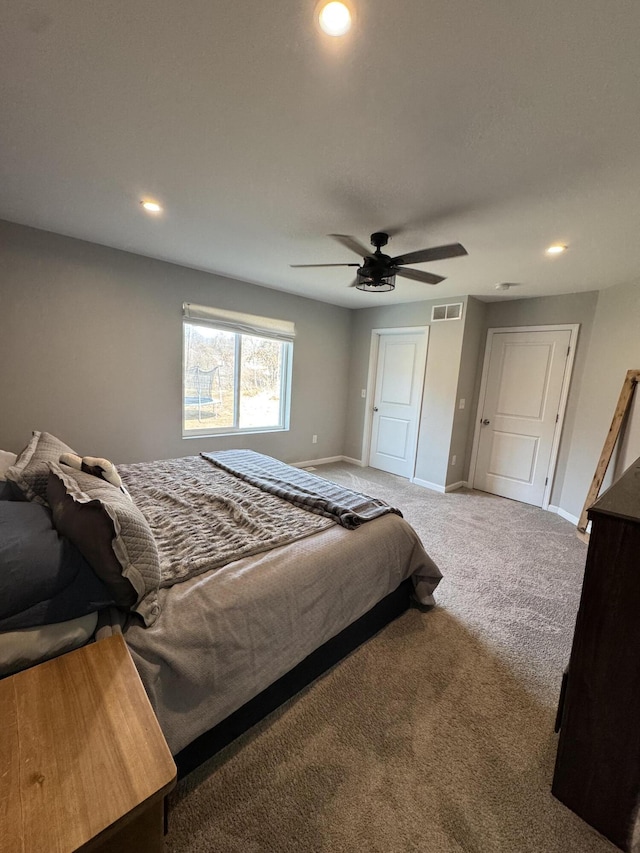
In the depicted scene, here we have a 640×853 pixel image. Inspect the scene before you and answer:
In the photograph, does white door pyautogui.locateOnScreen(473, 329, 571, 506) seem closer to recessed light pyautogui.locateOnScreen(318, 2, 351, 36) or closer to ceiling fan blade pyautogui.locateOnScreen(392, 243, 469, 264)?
ceiling fan blade pyautogui.locateOnScreen(392, 243, 469, 264)

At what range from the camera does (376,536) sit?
182cm

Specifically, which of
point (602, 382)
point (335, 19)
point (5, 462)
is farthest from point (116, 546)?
point (602, 382)

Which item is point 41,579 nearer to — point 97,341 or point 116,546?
point 116,546

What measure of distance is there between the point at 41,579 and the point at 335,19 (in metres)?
1.84

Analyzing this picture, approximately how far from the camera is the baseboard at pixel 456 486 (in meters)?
4.41

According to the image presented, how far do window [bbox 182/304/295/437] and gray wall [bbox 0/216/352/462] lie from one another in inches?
5.8

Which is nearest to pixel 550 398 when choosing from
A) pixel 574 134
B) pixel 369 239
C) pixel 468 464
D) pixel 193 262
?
pixel 468 464

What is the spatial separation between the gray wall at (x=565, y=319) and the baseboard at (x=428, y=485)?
3.88ft

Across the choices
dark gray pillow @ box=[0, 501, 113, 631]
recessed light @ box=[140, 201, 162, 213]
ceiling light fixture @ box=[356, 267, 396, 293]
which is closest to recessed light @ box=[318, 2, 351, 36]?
ceiling light fixture @ box=[356, 267, 396, 293]

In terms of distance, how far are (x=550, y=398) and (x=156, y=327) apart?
4301 millimetres

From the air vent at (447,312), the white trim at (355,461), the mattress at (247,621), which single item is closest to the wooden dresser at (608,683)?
the mattress at (247,621)

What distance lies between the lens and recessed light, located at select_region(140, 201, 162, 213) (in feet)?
7.45

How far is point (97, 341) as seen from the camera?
10.5 feet

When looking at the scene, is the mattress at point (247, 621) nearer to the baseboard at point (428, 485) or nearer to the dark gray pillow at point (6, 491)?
the dark gray pillow at point (6, 491)
